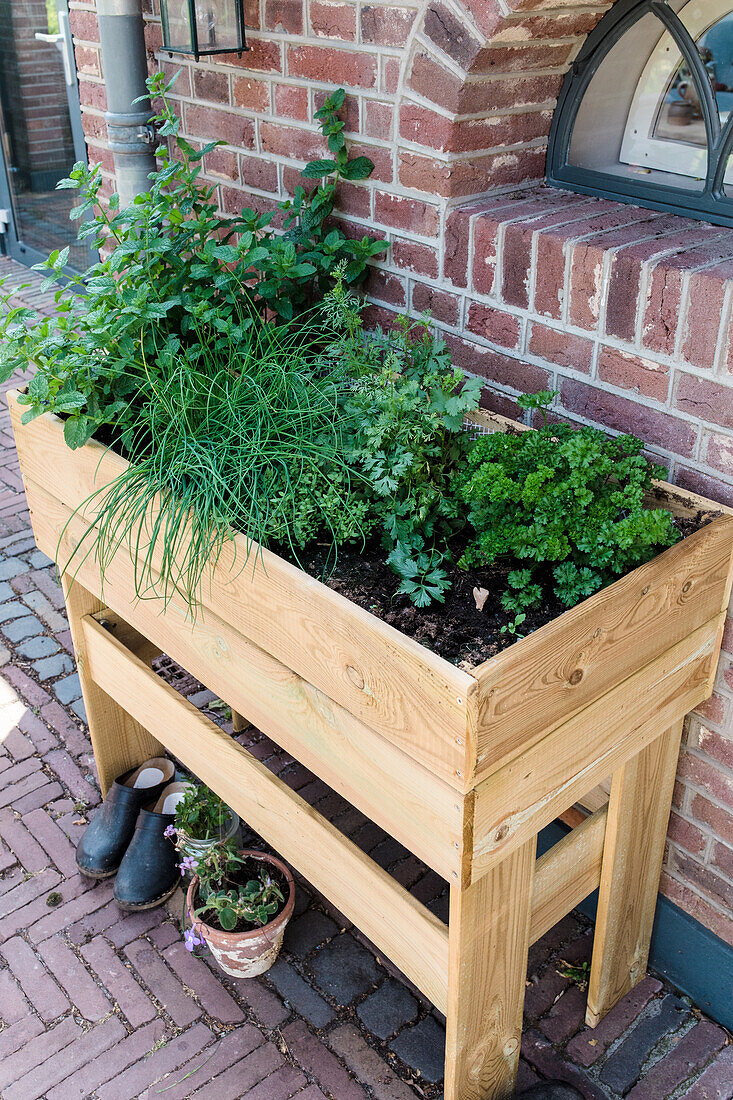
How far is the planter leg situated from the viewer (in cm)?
249

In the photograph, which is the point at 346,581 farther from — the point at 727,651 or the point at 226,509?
the point at 727,651

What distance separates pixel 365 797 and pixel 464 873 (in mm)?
258

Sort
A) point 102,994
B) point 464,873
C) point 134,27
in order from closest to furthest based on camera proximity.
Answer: point 464,873
point 102,994
point 134,27

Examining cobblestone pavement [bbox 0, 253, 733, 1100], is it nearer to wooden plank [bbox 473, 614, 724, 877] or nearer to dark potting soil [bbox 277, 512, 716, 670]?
wooden plank [bbox 473, 614, 724, 877]

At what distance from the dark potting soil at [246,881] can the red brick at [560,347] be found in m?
1.39

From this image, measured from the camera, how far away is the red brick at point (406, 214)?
7.12ft

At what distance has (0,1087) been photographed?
2051mm

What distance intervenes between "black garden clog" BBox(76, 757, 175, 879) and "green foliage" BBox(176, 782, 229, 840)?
190 mm


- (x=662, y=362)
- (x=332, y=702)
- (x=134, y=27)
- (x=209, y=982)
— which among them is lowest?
(x=209, y=982)

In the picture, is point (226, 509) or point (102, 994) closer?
point (226, 509)

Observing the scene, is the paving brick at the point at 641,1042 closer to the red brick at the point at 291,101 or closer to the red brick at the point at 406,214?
the red brick at the point at 406,214

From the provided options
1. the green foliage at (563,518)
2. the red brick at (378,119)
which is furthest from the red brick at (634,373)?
the red brick at (378,119)

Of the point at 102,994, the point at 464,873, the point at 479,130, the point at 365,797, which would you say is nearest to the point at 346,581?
the point at 365,797

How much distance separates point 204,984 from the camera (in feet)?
7.46
